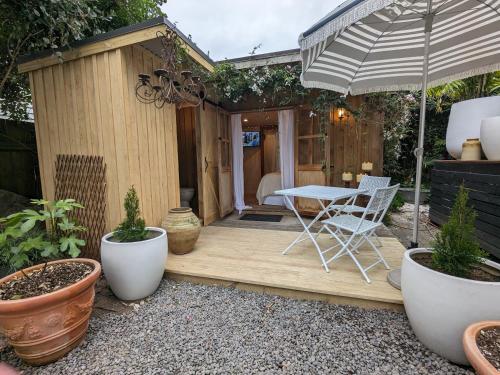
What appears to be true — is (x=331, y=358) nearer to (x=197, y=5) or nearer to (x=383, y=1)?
(x=383, y=1)

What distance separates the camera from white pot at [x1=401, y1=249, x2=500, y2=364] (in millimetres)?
1280

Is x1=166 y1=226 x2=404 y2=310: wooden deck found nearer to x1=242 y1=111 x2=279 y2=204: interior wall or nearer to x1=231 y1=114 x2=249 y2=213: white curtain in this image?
x1=231 y1=114 x2=249 y2=213: white curtain

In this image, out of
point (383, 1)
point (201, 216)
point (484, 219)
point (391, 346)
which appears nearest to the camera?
point (383, 1)

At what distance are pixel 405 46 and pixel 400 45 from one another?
56 mm

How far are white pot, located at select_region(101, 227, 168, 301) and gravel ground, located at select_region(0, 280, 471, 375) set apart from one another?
169 millimetres

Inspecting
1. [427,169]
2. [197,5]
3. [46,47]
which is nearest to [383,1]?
[46,47]

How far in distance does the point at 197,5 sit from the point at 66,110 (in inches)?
154

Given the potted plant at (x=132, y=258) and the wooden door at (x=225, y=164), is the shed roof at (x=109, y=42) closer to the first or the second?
the potted plant at (x=132, y=258)

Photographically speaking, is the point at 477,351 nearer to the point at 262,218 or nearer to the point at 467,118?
the point at 467,118

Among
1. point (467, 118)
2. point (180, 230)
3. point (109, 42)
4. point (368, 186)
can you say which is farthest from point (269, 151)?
point (109, 42)

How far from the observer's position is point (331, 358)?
4.82 ft

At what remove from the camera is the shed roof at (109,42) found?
7.27ft

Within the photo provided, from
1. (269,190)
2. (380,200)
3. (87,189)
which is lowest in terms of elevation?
(269,190)

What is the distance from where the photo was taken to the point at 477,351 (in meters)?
1.04
